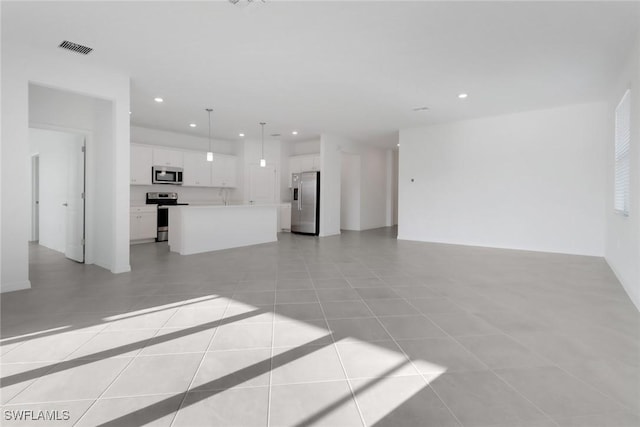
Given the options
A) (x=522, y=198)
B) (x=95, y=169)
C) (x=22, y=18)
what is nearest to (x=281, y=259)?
(x=95, y=169)

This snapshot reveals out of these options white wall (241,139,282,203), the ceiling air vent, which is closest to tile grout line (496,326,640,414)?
the ceiling air vent

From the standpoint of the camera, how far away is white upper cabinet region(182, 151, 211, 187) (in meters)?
7.92

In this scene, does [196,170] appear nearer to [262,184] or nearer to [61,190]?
[262,184]

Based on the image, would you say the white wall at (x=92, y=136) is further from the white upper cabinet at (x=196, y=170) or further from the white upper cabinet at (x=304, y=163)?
the white upper cabinet at (x=304, y=163)

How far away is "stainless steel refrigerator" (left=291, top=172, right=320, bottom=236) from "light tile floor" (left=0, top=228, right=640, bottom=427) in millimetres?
4492

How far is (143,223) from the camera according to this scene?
6992mm

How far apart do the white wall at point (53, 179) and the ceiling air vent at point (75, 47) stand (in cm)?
171

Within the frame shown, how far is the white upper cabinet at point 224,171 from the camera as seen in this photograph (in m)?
8.49

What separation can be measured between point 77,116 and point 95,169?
81cm

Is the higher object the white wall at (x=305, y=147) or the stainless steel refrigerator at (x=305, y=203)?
the white wall at (x=305, y=147)

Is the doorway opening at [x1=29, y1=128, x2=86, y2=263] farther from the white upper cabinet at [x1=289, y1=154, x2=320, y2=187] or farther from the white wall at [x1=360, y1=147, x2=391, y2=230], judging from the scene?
the white wall at [x1=360, y1=147, x2=391, y2=230]

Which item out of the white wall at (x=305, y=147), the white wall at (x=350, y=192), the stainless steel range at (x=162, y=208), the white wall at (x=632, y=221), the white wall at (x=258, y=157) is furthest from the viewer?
the white wall at (x=350, y=192)

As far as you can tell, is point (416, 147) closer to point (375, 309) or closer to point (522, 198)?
point (522, 198)

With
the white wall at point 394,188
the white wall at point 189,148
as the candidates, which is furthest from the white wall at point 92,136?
the white wall at point 394,188
